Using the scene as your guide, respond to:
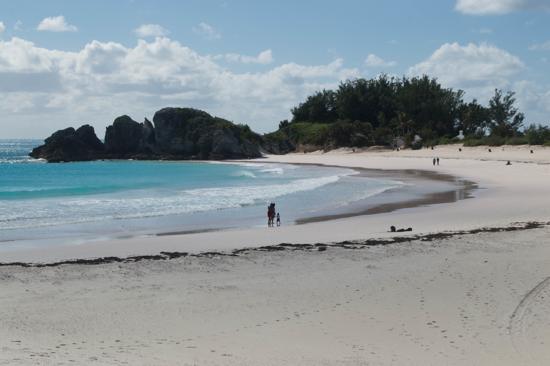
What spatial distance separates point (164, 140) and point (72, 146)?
1618cm

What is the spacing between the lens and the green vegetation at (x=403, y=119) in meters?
88.8

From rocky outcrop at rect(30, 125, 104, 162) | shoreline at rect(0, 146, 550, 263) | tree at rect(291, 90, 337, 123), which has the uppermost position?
tree at rect(291, 90, 337, 123)

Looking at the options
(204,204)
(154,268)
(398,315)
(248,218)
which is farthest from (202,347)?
(204,204)

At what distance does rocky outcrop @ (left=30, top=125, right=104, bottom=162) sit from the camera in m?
102

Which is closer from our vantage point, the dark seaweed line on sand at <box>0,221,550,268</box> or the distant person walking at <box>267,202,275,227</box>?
the dark seaweed line on sand at <box>0,221,550,268</box>

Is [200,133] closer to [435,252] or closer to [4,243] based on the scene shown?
[4,243]

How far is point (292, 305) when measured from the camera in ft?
29.8

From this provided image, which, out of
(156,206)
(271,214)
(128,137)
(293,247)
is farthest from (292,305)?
(128,137)

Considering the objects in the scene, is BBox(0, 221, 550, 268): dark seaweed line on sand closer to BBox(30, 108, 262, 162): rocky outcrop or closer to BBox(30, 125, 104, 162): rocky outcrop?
BBox(30, 108, 262, 162): rocky outcrop

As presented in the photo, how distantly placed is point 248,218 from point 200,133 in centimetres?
7733

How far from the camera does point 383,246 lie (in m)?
13.7

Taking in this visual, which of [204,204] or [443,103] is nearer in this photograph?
[204,204]

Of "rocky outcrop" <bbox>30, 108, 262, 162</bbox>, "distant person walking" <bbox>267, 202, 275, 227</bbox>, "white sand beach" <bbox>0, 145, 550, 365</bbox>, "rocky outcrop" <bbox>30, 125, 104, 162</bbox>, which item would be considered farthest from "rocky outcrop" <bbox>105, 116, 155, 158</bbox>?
"white sand beach" <bbox>0, 145, 550, 365</bbox>

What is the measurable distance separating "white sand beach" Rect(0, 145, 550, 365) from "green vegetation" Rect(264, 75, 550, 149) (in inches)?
2575
